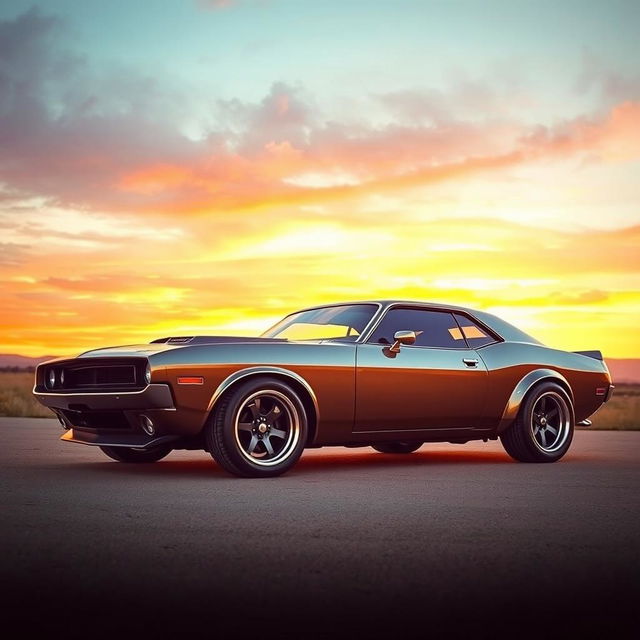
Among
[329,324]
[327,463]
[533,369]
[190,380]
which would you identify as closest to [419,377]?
[329,324]

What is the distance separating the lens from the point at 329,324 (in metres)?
9.07

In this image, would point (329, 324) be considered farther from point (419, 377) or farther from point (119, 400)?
point (119, 400)

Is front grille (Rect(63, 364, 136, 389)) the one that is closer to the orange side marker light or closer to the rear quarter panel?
the orange side marker light

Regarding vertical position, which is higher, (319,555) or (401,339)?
(401,339)

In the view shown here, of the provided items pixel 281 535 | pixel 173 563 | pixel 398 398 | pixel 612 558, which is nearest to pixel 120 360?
pixel 398 398

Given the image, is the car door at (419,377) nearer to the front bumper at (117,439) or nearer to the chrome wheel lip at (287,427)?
the chrome wheel lip at (287,427)

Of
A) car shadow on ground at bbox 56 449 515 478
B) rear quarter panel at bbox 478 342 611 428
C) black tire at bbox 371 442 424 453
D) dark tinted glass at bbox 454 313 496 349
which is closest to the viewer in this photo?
car shadow on ground at bbox 56 449 515 478

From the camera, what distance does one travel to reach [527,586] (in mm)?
3797

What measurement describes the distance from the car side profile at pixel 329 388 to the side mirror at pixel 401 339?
2 centimetres

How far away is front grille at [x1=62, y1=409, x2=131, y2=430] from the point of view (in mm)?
7863

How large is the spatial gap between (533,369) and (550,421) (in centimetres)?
60

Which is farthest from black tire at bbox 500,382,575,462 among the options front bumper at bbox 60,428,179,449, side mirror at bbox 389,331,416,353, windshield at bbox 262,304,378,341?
front bumper at bbox 60,428,179,449

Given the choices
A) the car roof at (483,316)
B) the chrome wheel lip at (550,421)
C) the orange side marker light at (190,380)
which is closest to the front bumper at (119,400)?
the orange side marker light at (190,380)

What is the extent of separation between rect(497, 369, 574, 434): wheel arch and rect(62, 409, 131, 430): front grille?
375cm
